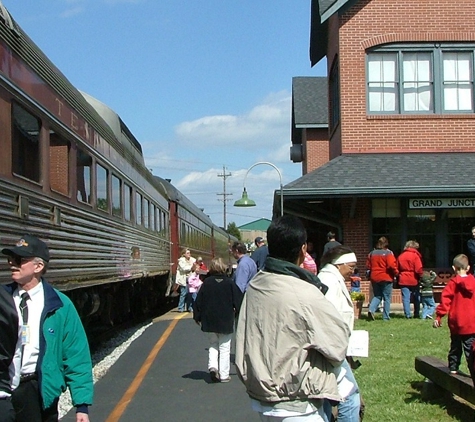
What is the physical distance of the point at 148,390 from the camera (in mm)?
8953

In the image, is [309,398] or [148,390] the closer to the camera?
[309,398]

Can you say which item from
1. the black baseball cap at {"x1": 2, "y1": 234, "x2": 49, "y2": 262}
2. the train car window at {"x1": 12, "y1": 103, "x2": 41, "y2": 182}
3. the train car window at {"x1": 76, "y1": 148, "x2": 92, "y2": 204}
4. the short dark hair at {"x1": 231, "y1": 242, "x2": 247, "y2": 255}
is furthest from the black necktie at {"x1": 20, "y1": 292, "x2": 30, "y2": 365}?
the short dark hair at {"x1": 231, "y1": 242, "x2": 247, "y2": 255}

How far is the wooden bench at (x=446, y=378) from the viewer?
6.91 m

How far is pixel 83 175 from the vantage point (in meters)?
10.0

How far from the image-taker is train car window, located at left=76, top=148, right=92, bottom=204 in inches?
383

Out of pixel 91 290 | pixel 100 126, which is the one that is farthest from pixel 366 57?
pixel 91 290

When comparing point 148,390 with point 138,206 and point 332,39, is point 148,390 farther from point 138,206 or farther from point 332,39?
Answer: point 332,39

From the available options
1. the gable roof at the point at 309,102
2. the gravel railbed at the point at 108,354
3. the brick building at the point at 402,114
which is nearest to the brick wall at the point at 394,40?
the brick building at the point at 402,114

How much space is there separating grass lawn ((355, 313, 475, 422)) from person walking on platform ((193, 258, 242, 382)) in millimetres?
1513

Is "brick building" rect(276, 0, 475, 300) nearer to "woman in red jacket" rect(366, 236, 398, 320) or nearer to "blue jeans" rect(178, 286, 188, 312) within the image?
"woman in red jacket" rect(366, 236, 398, 320)

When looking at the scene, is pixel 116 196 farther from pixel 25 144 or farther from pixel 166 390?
pixel 25 144

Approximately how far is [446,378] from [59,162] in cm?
441

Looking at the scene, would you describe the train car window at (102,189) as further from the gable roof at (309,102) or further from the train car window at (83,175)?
the gable roof at (309,102)

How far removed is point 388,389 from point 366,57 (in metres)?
10.9
